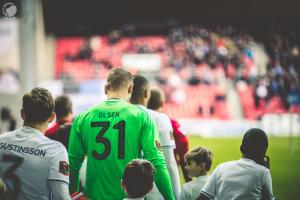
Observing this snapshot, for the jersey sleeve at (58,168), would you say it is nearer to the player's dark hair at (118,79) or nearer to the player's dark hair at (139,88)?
the player's dark hair at (118,79)

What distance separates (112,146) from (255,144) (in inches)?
42.2

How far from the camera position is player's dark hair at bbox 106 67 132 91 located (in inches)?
131

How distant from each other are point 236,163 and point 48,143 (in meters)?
1.45

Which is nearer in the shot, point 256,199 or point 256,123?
point 256,199

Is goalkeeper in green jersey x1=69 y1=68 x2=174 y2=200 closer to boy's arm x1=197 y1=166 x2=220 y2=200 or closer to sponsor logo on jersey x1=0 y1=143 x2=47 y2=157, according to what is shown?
boy's arm x1=197 y1=166 x2=220 y2=200

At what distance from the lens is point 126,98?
3371 millimetres

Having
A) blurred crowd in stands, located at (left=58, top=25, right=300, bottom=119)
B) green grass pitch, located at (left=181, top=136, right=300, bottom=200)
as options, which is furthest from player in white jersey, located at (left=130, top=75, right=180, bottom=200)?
blurred crowd in stands, located at (left=58, top=25, right=300, bottom=119)

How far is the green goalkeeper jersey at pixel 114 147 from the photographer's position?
3.14 meters

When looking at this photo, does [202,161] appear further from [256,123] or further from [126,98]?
[256,123]

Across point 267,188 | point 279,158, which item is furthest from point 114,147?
point 279,158

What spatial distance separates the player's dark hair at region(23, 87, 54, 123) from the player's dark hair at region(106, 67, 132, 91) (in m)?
0.62

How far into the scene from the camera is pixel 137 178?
9.23 feet

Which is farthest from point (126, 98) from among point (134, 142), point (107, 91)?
point (134, 142)

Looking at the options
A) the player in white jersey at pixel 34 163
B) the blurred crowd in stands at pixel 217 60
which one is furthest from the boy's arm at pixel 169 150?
the blurred crowd in stands at pixel 217 60
